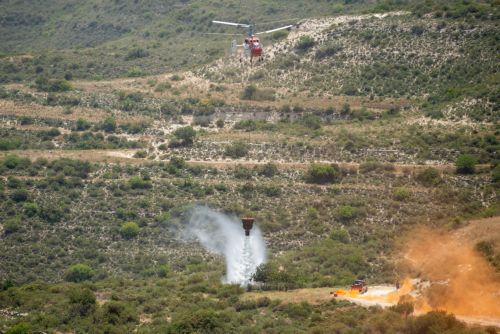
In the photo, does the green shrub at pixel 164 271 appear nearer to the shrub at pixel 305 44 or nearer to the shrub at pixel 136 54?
the shrub at pixel 305 44

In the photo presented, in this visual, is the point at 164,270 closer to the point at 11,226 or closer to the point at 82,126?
the point at 11,226

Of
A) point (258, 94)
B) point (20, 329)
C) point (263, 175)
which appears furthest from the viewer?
point (258, 94)

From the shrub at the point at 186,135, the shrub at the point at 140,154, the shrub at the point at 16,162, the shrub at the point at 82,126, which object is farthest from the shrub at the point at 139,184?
the shrub at the point at 82,126

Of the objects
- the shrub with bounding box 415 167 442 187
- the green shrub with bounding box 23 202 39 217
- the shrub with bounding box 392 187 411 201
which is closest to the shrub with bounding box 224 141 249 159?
the shrub with bounding box 415 167 442 187

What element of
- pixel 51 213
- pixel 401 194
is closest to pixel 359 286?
pixel 401 194

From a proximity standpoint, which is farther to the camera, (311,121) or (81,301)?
(311,121)

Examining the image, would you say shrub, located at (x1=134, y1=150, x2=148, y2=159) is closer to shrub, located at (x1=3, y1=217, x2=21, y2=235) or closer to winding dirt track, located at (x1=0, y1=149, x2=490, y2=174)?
winding dirt track, located at (x1=0, y1=149, x2=490, y2=174)

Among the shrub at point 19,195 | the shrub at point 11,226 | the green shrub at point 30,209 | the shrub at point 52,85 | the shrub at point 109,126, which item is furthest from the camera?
the shrub at point 52,85
